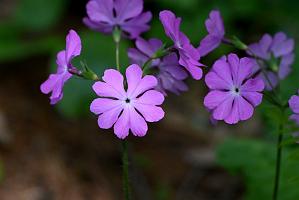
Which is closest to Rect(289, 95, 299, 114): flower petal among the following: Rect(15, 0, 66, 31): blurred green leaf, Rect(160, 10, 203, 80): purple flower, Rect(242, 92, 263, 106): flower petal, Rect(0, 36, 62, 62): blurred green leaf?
Rect(242, 92, 263, 106): flower petal

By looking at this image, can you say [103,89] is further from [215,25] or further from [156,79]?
[215,25]

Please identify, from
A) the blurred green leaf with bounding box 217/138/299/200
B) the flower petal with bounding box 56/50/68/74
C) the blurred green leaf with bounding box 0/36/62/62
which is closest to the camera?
the flower petal with bounding box 56/50/68/74

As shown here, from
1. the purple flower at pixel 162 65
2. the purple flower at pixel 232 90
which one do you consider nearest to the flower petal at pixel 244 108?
the purple flower at pixel 232 90

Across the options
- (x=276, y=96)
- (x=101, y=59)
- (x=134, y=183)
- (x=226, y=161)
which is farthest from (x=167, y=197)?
(x=276, y=96)

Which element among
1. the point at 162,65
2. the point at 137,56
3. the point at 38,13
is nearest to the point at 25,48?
the point at 38,13

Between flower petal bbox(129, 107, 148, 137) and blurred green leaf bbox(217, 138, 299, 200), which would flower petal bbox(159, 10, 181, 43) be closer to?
flower petal bbox(129, 107, 148, 137)

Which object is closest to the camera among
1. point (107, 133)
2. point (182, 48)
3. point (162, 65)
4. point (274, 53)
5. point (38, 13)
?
point (182, 48)
